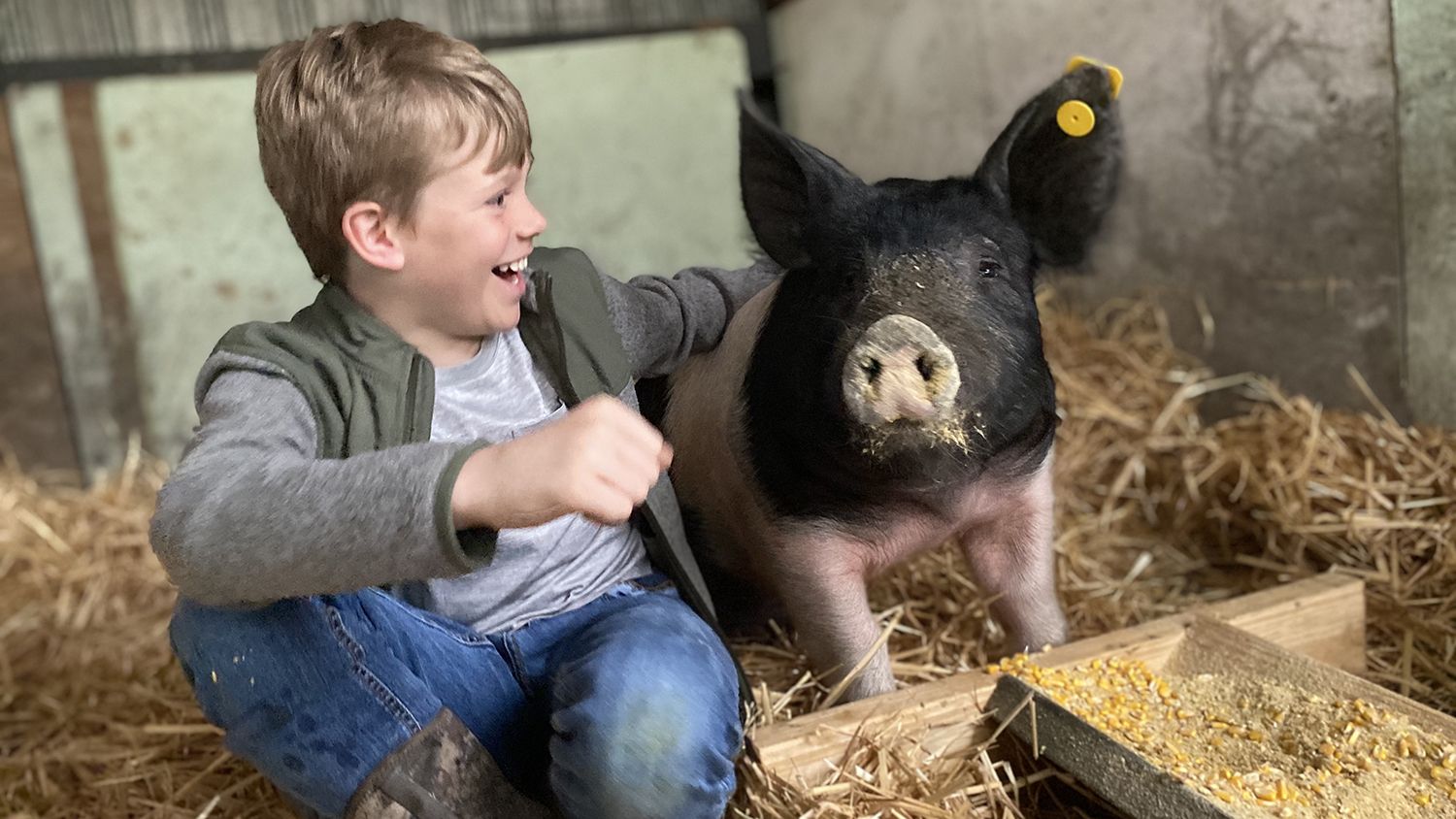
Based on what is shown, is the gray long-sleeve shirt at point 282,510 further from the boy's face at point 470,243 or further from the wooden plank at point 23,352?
the wooden plank at point 23,352

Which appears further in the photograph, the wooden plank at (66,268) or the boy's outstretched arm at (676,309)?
the wooden plank at (66,268)

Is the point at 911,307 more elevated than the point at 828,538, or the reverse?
the point at 911,307

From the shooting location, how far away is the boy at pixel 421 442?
1.23 meters

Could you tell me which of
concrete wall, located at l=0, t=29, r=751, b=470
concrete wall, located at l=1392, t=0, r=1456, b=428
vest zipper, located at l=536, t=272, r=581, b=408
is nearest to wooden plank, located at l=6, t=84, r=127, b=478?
concrete wall, located at l=0, t=29, r=751, b=470

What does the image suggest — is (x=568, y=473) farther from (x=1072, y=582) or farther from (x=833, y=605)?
(x=1072, y=582)

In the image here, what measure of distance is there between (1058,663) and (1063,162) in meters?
0.65

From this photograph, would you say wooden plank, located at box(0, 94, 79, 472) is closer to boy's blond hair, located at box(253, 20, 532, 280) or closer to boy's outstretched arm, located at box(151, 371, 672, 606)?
boy's blond hair, located at box(253, 20, 532, 280)

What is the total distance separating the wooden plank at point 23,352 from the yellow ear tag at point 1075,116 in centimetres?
307

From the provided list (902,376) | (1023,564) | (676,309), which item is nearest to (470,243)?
(676,309)

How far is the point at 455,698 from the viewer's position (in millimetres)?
1373

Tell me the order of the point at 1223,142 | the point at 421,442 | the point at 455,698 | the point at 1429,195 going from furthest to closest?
the point at 1223,142
the point at 1429,195
the point at 455,698
the point at 421,442

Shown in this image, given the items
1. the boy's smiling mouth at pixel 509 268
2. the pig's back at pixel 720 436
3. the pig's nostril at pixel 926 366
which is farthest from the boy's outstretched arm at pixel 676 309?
the pig's nostril at pixel 926 366

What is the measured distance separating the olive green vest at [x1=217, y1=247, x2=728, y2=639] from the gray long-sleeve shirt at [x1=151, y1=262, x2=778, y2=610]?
1.9 inches

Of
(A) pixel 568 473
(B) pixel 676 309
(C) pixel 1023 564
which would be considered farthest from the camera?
(C) pixel 1023 564
